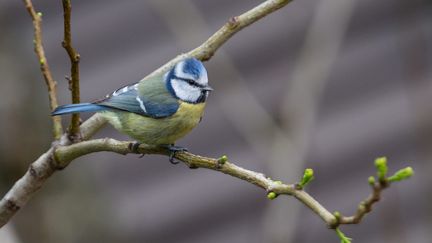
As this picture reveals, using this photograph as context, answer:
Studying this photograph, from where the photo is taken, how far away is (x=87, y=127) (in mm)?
2092

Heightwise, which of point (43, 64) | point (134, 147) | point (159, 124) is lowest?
point (134, 147)

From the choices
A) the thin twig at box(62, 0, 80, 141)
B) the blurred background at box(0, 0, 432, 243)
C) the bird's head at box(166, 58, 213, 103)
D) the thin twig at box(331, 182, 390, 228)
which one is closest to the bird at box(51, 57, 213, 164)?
the bird's head at box(166, 58, 213, 103)

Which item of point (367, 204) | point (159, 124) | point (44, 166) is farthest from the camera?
point (159, 124)

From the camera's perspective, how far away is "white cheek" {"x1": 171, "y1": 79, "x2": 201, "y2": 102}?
239 centimetres

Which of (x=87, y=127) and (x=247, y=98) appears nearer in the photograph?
(x=87, y=127)

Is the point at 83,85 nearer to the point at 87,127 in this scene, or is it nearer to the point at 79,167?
the point at 79,167

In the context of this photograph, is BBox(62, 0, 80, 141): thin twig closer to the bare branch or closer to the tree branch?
the tree branch

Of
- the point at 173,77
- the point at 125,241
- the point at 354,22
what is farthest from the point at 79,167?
the point at 354,22

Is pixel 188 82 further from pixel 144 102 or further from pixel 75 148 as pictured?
pixel 75 148

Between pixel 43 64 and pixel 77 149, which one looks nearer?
pixel 77 149

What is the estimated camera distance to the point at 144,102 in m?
2.39

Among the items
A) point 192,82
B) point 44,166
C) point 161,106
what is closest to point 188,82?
point 192,82

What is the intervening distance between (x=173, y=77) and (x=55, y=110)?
0.56 m

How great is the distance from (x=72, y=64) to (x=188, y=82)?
2.17ft
